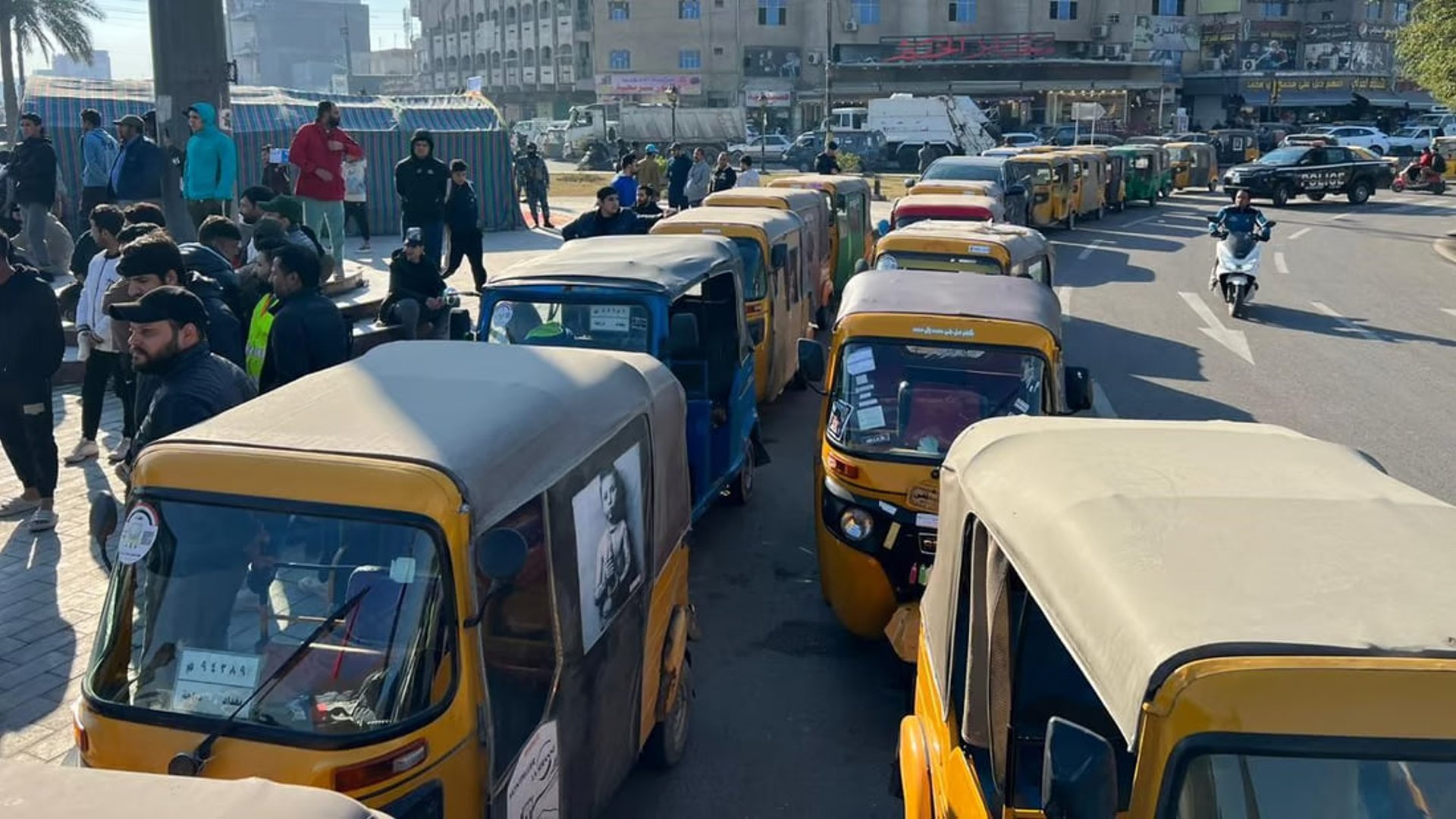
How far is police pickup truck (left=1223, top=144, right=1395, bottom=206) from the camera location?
3584 centimetres

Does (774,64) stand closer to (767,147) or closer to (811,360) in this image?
(767,147)

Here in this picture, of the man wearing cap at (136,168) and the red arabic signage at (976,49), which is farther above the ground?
the red arabic signage at (976,49)

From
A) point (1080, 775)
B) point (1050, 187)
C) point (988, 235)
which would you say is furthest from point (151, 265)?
point (1050, 187)

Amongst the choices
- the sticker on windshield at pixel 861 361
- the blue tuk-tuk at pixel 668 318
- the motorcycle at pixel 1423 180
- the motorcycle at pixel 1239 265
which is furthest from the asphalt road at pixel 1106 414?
the motorcycle at pixel 1423 180

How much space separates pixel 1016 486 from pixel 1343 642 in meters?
1.37

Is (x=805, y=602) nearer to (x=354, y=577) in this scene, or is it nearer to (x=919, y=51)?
(x=354, y=577)

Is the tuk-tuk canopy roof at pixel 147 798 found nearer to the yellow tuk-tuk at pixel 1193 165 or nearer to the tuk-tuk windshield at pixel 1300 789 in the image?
the tuk-tuk windshield at pixel 1300 789

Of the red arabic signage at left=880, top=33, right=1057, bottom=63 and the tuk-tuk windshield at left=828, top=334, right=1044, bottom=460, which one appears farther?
the red arabic signage at left=880, top=33, right=1057, bottom=63

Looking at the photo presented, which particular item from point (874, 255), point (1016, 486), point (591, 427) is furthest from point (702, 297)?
point (1016, 486)

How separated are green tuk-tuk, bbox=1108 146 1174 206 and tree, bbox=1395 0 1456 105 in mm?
9316

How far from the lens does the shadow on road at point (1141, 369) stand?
12.3 m

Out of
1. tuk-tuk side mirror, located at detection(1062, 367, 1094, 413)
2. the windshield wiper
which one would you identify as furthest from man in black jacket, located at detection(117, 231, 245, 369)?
tuk-tuk side mirror, located at detection(1062, 367, 1094, 413)

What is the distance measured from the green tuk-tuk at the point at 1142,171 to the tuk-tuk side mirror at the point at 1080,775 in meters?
34.1

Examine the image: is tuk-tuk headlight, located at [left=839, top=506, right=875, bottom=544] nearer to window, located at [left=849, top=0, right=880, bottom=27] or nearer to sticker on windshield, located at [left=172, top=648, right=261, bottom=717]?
sticker on windshield, located at [left=172, top=648, right=261, bottom=717]
